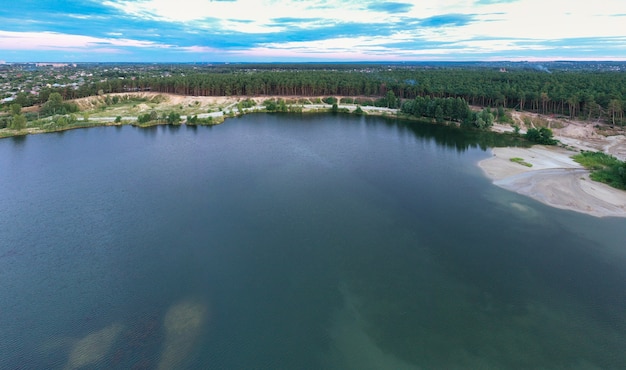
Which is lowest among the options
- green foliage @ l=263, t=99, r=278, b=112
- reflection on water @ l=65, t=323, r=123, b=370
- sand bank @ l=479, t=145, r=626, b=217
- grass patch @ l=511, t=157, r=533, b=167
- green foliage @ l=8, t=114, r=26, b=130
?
reflection on water @ l=65, t=323, r=123, b=370

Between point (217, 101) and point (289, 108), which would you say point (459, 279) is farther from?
point (217, 101)

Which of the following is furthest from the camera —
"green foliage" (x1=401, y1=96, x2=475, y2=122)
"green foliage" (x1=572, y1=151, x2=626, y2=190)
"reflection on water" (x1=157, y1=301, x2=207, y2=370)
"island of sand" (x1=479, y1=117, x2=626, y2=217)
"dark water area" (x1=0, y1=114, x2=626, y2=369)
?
"green foliage" (x1=401, y1=96, x2=475, y2=122)

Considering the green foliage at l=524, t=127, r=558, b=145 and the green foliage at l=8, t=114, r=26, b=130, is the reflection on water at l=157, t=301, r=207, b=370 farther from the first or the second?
the green foliage at l=8, t=114, r=26, b=130

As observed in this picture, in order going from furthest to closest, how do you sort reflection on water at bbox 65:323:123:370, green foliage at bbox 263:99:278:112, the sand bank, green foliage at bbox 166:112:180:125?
green foliage at bbox 263:99:278:112 → green foliage at bbox 166:112:180:125 → the sand bank → reflection on water at bbox 65:323:123:370

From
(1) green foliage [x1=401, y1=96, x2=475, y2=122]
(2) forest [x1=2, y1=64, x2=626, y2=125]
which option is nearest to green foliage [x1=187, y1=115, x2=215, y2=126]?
(2) forest [x1=2, y1=64, x2=626, y2=125]

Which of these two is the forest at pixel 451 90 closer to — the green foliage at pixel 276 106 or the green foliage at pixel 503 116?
the green foliage at pixel 503 116
